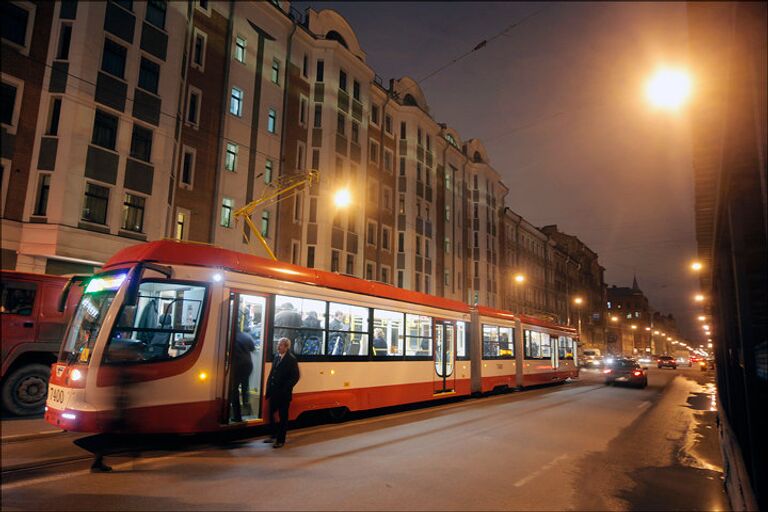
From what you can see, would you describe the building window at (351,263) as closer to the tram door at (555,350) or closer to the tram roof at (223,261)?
the tram door at (555,350)

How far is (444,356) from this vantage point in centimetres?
1480

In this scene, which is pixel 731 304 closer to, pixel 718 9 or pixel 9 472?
pixel 718 9

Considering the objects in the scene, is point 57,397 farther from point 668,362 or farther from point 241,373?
point 668,362

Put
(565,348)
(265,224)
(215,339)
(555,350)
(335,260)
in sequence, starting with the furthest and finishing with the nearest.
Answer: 1. (335,260)
2. (565,348)
3. (265,224)
4. (555,350)
5. (215,339)

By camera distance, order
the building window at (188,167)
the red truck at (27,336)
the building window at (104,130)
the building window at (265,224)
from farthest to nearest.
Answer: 1. the building window at (265,224)
2. the building window at (188,167)
3. the building window at (104,130)
4. the red truck at (27,336)

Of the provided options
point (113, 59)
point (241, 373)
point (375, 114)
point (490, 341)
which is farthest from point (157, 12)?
point (490, 341)

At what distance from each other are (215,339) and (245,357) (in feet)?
2.26

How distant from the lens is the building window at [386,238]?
33.7 metres

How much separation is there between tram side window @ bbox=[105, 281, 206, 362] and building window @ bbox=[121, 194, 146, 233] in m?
12.5

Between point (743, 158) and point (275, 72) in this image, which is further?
point (275, 72)

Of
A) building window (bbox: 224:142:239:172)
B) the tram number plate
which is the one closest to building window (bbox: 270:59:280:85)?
building window (bbox: 224:142:239:172)

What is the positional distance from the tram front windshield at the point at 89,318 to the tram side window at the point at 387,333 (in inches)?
230

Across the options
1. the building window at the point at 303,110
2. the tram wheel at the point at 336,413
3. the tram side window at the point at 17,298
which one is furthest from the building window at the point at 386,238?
the tram side window at the point at 17,298

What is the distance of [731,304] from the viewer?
321 inches
